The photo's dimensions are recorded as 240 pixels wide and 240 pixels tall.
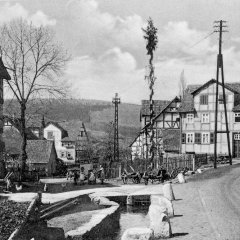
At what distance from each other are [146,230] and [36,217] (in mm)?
4139

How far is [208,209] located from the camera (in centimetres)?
1670

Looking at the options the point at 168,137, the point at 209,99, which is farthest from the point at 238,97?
the point at 168,137

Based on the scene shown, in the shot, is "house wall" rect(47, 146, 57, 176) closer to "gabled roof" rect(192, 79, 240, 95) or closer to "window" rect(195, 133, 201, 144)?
"window" rect(195, 133, 201, 144)

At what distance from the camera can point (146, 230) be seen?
10.2 metres

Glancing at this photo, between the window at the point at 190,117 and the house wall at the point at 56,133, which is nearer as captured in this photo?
the window at the point at 190,117

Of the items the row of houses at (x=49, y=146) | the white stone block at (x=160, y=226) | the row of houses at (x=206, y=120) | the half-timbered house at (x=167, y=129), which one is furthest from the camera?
the half-timbered house at (x=167, y=129)

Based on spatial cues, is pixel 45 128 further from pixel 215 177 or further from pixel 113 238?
pixel 113 238

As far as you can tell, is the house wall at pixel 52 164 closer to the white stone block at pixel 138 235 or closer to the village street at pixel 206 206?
the village street at pixel 206 206

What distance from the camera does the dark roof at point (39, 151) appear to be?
2209 inches

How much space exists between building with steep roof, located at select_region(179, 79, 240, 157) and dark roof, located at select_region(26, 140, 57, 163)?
16548 mm

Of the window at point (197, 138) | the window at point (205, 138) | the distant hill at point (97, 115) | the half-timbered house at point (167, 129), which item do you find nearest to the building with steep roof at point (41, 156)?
the half-timbered house at point (167, 129)

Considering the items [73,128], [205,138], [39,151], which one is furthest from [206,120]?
[73,128]

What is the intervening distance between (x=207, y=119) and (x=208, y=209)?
34746 mm

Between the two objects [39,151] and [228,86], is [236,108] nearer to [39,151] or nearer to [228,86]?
[228,86]
